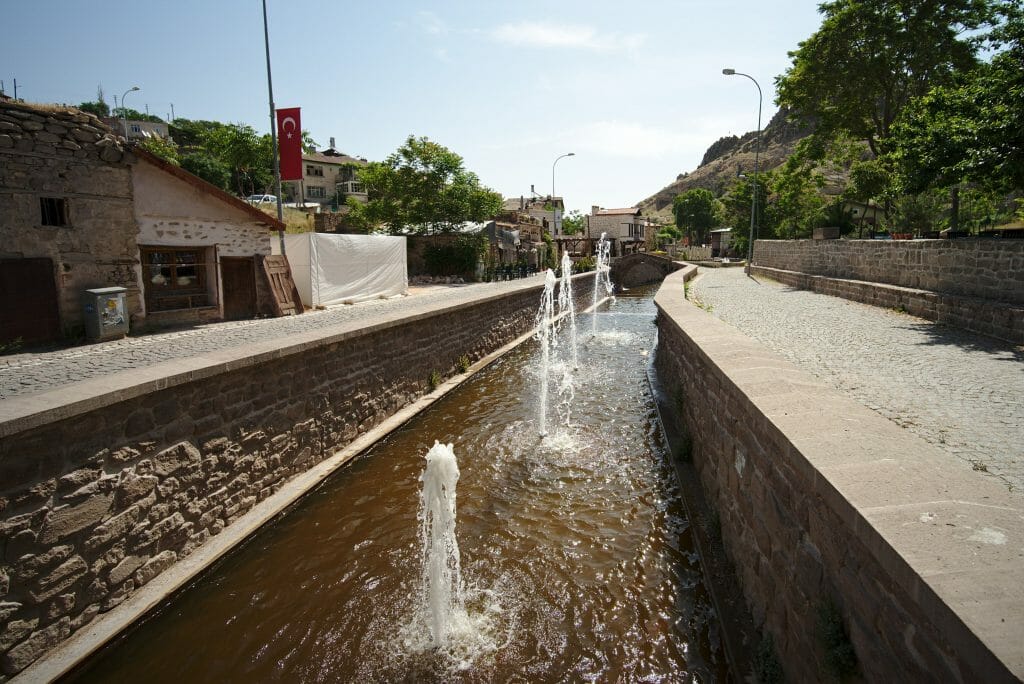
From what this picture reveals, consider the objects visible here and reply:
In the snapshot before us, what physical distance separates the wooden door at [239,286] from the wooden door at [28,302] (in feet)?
12.7

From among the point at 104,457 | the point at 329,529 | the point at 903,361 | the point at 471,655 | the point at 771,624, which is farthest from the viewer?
the point at 903,361

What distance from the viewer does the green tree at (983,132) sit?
26.6 ft

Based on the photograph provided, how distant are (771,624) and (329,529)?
4400mm

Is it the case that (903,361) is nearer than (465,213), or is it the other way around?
(903,361)

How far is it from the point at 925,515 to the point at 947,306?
32.5ft

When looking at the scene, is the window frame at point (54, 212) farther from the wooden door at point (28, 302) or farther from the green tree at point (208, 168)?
the green tree at point (208, 168)

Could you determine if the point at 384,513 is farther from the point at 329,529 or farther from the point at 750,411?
the point at 750,411

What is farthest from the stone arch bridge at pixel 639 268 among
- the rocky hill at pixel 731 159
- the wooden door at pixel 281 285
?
the rocky hill at pixel 731 159

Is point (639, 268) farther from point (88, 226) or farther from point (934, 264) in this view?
point (88, 226)

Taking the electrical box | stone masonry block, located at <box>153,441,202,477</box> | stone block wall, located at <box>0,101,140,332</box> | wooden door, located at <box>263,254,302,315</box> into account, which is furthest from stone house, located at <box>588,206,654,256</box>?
stone masonry block, located at <box>153,441,202,477</box>

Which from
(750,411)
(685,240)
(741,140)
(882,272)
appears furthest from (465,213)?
(741,140)

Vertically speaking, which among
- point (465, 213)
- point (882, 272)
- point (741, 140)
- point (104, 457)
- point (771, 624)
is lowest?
point (771, 624)

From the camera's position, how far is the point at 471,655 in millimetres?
4051

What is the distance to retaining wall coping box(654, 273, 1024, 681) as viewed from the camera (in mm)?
1687
